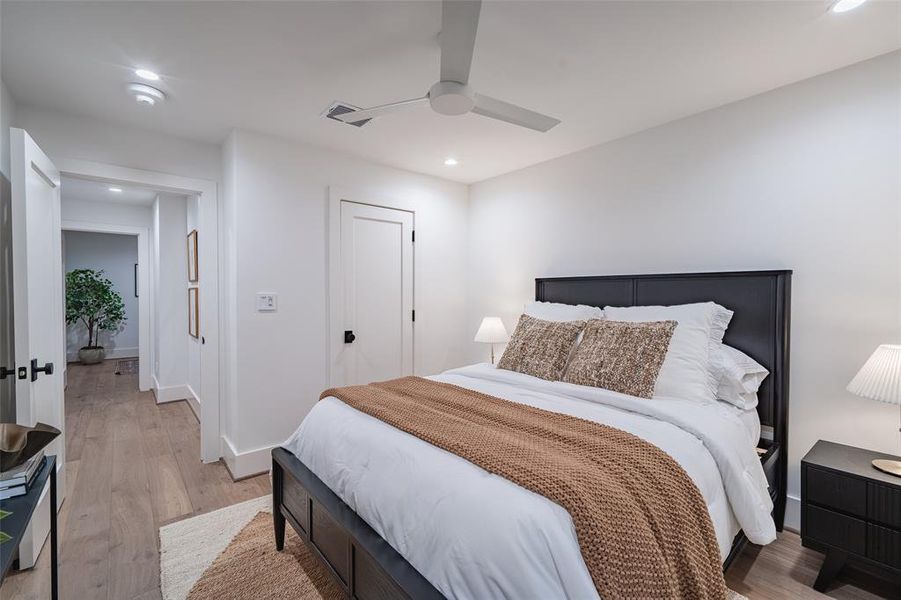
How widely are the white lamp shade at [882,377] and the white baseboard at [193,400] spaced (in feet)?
17.1

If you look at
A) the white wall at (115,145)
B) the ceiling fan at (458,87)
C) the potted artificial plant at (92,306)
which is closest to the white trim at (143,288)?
the potted artificial plant at (92,306)

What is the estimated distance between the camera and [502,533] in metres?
1.14

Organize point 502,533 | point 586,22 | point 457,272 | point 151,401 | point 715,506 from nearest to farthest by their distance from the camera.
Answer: point 502,533 → point 715,506 → point 586,22 → point 457,272 → point 151,401

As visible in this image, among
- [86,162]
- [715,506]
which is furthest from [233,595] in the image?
[86,162]

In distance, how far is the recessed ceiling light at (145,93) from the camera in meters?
2.33

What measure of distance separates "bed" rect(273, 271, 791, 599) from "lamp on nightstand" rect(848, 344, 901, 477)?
44 centimetres

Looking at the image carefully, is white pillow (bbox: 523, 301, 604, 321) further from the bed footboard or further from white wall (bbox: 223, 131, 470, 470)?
the bed footboard

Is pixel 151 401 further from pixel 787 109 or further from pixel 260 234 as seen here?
pixel 787 109

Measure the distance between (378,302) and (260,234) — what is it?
1136 mm

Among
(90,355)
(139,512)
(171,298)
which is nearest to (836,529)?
(139,512)

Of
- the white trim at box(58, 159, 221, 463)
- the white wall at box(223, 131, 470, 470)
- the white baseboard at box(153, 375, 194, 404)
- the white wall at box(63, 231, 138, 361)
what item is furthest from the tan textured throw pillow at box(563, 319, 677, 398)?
the white wall at box(63, 231, 138, 361)

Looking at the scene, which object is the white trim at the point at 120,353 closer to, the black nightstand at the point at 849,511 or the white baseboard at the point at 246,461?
the white baseboard at the point at 246,461

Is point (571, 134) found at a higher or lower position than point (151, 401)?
higher

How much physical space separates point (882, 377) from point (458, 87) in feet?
7.20
